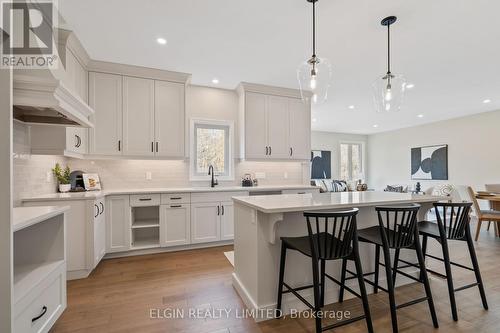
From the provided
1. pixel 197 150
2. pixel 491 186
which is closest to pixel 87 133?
pixel 197 150

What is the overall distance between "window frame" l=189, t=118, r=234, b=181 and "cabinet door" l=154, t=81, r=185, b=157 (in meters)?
0.35

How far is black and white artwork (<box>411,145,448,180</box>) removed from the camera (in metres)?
6.79

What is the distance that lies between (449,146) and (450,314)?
6.54m

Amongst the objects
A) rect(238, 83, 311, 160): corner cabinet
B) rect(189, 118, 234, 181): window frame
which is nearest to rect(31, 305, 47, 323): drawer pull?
rect(189, 118, 234, 181): window frame

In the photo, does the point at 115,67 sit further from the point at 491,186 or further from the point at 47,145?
the point at 491,186

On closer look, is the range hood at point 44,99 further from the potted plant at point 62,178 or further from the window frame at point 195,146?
the window frame at point 195,146

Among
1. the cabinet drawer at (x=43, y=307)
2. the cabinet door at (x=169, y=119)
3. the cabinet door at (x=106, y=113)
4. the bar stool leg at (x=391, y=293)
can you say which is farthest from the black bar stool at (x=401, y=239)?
the cabinet door at (x=106, y=113)

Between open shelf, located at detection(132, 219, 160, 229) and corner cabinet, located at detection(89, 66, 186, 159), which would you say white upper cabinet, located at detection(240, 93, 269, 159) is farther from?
open shelf, located at detection(132, 219, 160, 229)

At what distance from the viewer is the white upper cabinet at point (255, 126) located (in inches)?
161

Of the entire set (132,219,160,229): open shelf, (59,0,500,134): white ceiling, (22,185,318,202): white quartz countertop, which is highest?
(59,0,500,134): white ceiling

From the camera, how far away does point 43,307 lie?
150 cm

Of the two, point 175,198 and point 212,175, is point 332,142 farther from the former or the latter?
point 175,198

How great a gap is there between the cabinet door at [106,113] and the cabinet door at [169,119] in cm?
51

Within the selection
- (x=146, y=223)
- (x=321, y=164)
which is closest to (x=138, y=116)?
(x=146, y=223)
